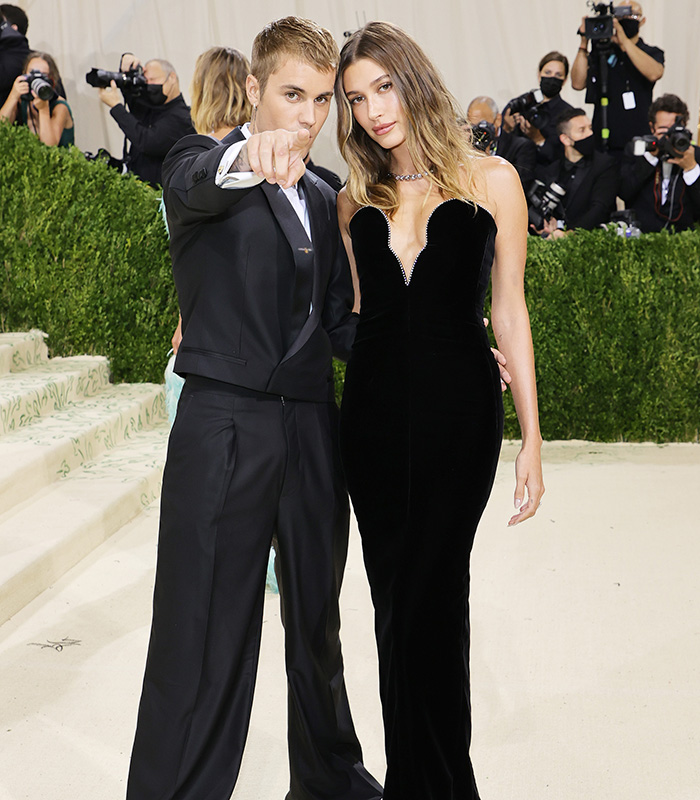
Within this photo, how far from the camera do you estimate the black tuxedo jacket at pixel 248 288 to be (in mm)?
2119

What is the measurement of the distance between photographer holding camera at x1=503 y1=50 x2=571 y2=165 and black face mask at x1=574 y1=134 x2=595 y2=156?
34 cm

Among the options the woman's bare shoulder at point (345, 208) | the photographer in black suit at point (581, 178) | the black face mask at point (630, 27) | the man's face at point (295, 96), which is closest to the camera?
the man's face at point (295, 96)

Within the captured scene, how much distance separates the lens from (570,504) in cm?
532

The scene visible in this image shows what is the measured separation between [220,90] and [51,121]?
4.52m

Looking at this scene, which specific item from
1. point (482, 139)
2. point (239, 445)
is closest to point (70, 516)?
point (482, 139)

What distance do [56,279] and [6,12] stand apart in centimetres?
317

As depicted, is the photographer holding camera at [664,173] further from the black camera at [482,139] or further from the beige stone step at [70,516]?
the beige stone step at [70,516]

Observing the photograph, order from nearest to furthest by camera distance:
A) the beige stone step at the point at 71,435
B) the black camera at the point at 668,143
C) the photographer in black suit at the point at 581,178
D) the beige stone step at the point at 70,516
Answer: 1. the beige stone step at the point at 70,516
2. the beige stone step at the point at 71,435
3. the black camera at the point at 668,143
4. the photographer in black suit at the point at 581,178

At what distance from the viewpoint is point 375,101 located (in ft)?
7.04

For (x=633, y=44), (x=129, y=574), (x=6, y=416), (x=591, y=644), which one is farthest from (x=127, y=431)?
(x=633, y=44)

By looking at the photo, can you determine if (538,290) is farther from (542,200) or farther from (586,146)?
(586,146)

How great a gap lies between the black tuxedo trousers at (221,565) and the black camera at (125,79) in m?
5.94

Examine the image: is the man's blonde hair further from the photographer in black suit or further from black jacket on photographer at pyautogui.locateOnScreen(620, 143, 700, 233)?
black jacket on photographer at pyautogui.locateOnScreen(620, 143, 700, 233)

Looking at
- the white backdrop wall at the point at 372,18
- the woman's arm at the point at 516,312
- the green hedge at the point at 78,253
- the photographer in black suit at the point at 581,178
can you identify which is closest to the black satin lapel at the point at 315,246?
the woman's arm at the point at 516,312
